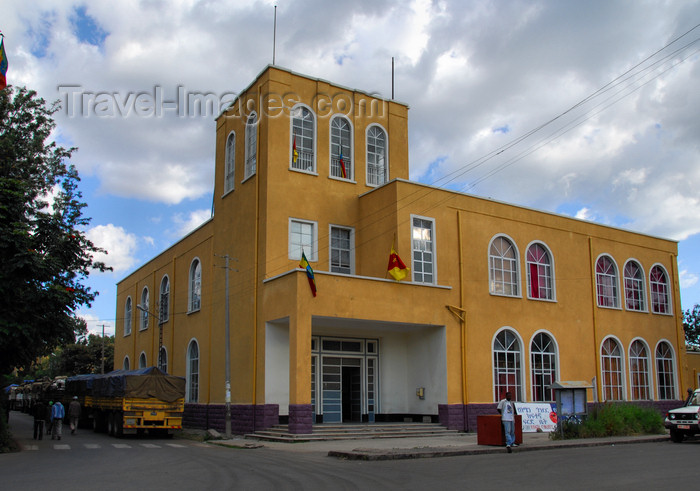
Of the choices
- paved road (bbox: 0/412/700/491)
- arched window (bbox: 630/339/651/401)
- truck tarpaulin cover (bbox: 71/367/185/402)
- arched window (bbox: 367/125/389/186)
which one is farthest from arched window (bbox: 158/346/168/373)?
arched window (bbox: 630/339/651/401)

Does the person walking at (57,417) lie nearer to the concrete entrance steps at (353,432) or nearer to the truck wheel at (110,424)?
the truck wheel at (110,424)

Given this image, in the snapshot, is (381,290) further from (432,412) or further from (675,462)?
(675,462)

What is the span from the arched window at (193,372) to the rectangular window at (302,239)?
8.56 meters

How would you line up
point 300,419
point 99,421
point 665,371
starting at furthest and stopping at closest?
point 665,371 → point 99,421 → point 300,419

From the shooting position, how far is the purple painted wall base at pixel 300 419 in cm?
2128

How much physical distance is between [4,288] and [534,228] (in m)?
21.0

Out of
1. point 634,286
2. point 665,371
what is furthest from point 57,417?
point 665,371

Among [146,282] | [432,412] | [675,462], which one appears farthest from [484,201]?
[146,282]

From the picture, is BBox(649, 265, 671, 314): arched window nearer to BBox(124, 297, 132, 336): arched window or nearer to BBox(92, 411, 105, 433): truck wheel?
BBox(92, 411, 105, 433): truck wheel

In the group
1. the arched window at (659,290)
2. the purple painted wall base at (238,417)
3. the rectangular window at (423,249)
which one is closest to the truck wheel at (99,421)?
the purple painted wall base at (238,417)

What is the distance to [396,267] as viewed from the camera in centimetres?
2464

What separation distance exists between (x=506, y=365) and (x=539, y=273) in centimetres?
471

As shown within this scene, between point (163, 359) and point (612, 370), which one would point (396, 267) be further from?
point (163, 359)

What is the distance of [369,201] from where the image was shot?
27.2 metres
